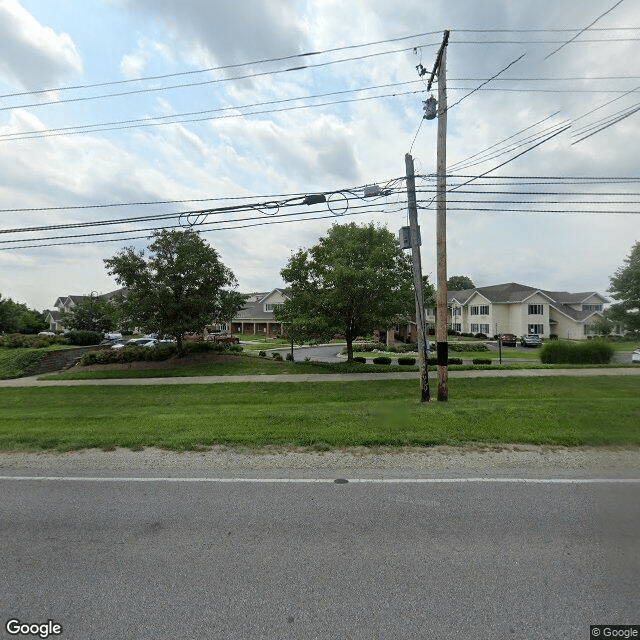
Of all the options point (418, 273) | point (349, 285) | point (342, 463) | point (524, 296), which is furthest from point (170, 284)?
point (524, 296)

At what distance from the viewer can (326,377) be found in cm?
1716

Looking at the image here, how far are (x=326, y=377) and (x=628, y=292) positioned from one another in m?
28.6

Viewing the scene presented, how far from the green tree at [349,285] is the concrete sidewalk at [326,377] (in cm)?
295

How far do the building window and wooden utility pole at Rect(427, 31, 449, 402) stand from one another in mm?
48018

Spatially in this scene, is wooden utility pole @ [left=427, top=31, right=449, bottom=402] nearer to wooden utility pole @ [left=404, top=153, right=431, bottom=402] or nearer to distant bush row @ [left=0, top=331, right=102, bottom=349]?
wooden utility pole @ [left=404, top=153, right=431, bottom=402]

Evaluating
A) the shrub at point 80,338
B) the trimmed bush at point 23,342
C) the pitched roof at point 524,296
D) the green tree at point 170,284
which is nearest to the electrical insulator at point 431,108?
the green tree at point 170,284

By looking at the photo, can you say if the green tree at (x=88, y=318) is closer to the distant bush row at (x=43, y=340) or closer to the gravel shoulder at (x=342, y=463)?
the distant bush row at (x=43, y=340)

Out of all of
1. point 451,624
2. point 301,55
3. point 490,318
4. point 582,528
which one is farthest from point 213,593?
point 490,318

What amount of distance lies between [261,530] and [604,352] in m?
22.9

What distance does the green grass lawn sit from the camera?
6.85 metres

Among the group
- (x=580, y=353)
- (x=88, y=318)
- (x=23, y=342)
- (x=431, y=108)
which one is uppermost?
(x=431, y=108)

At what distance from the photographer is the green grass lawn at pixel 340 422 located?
270 inches

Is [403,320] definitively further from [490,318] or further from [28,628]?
[490,318]

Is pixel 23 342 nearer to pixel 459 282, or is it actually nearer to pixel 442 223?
pixel 442 223
